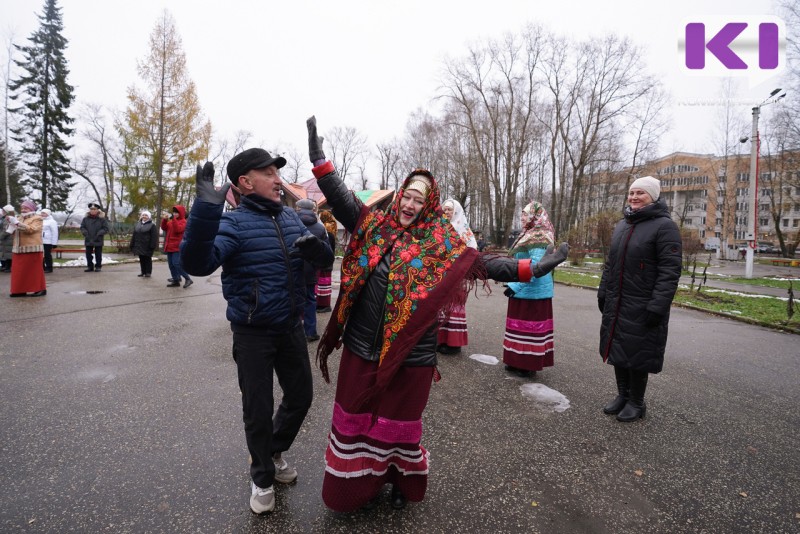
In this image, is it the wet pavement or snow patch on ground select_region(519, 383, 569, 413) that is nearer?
the wet pavement

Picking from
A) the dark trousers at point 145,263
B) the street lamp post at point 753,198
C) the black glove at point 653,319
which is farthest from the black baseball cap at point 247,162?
the street lamp post at point 753,198

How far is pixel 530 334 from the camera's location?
4.45 m

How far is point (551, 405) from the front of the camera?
150 inches

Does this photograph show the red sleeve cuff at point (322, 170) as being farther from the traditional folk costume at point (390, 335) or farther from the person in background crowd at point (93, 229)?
the person in background crowd at point (93, 229)

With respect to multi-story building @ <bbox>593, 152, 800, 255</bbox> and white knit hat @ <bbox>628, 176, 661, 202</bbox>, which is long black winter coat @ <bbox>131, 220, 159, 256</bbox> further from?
multi-story building @ <bbox>593, 152, 800, 255</bbox>

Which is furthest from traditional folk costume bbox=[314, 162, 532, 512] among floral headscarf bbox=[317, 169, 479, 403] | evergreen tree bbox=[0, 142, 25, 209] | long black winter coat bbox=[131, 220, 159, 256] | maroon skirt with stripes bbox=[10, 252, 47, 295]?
evergreen tree bbox=[0, 142, 25, 209]

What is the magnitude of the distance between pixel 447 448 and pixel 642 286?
2160mm

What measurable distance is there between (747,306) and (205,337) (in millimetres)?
11758

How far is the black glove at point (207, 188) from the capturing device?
1931 millimetres

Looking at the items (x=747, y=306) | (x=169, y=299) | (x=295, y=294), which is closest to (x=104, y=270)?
(x=169, y=299)

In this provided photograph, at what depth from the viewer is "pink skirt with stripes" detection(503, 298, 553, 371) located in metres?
4.44

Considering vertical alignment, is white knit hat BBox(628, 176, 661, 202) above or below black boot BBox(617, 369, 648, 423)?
above

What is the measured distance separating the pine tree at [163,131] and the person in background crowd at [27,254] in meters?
15.5

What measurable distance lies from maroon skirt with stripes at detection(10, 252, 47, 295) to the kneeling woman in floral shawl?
9088 mm
